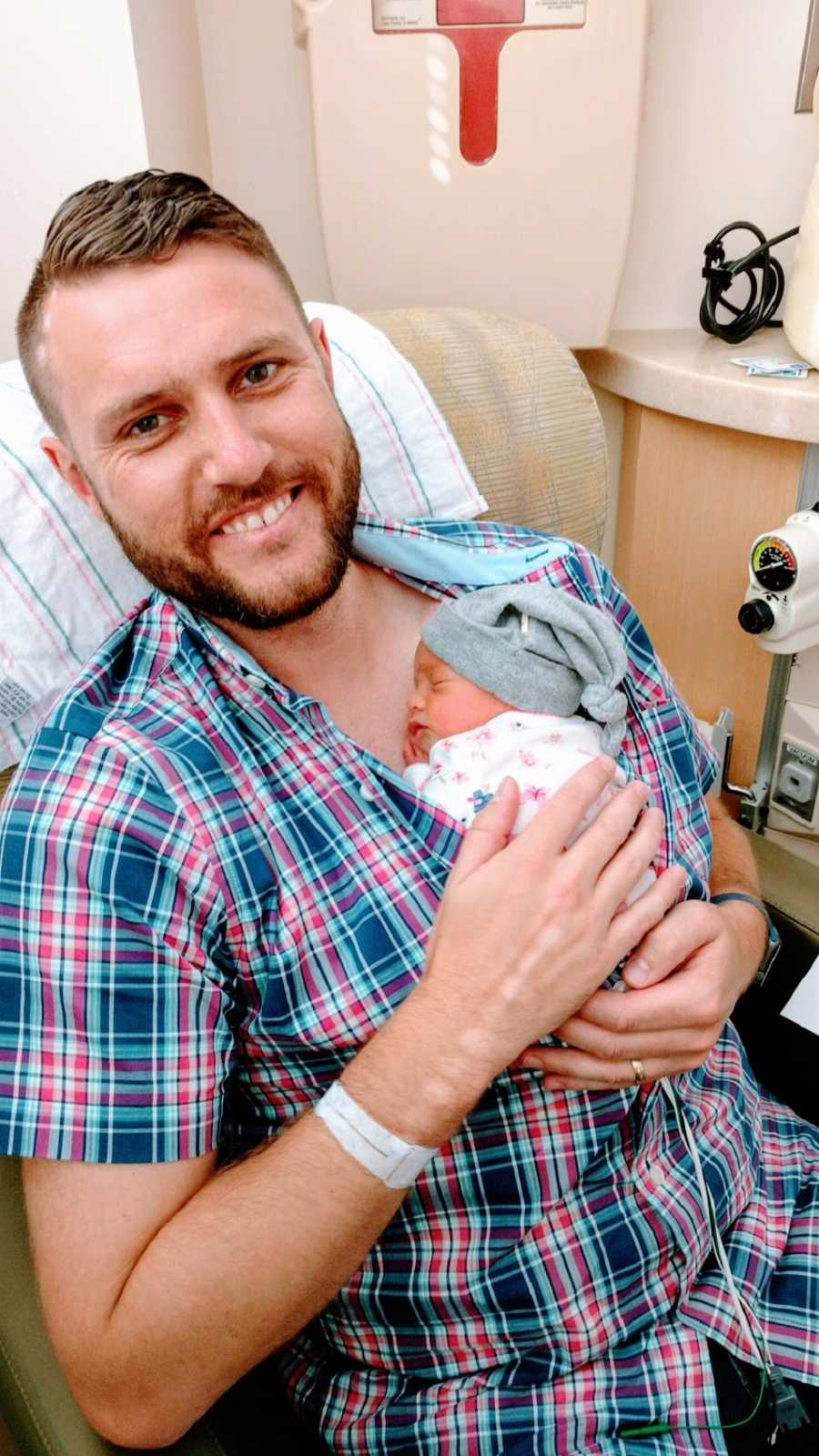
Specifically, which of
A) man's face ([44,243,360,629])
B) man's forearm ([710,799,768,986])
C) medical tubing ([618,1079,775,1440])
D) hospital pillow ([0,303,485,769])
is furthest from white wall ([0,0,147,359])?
medical tubing ([618,1079,775,1440])

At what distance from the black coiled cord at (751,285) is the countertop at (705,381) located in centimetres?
3

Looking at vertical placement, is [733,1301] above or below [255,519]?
below

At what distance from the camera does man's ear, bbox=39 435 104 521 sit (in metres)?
1.03

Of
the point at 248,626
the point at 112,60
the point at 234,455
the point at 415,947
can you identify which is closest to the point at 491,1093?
the point at 415,947

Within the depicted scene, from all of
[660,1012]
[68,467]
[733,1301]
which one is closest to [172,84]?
[68,467]

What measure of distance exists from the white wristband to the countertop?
3.90ft

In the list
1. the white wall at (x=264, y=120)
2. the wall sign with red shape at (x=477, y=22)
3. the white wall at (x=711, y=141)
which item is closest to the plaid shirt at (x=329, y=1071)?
the wall sign with red shape at (x=477, y=22)

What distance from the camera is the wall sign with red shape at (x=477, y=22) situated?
4.92 ft

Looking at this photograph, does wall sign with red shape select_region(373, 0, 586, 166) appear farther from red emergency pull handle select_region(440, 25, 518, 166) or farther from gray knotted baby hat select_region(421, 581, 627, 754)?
gray knotted baby hat select_region(421, 581, 627, 754)

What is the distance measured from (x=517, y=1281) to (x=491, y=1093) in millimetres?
150

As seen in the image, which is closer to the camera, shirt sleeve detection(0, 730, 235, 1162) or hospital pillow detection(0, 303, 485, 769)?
shirt sleeve detection(0, 730, 235, 1162)

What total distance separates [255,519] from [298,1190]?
1.95 feet

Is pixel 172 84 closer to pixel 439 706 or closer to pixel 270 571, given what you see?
pixel 270 571

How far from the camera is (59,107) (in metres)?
1.32
